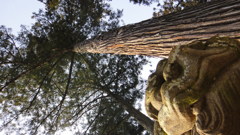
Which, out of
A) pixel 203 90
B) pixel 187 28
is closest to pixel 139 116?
pixel 187 28

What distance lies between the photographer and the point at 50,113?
8.67 metres

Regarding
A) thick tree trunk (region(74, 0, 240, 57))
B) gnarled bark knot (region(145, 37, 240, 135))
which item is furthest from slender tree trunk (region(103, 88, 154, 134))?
gnarled bark knot (region(145, 37, 240, 135))

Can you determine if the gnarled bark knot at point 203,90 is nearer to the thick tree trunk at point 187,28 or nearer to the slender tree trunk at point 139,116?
the thick tree trunk at point 187,28

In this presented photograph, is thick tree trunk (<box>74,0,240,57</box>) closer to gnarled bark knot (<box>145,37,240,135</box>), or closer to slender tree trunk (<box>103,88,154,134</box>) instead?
gnarled bark knot (<box>145,37,240,135</box>)

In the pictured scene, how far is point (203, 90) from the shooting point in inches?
45.5

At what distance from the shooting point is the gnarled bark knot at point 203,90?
1.06 metres

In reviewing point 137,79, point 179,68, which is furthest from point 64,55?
point 179,68

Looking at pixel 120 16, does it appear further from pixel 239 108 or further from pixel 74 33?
pixel 239 108

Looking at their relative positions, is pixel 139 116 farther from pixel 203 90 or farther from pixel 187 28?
pixel 203 90

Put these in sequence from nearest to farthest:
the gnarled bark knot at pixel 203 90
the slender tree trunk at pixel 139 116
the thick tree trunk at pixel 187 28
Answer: the gnarled bark knot at pixel 203 90 → the thick tree trunk at pixel 187 28 → the slender tree trunk at pixel 139 116

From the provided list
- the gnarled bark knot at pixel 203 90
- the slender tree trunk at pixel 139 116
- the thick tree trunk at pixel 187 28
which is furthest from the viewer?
the slender tree trunk at pixel 139 116

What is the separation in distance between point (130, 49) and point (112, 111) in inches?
253

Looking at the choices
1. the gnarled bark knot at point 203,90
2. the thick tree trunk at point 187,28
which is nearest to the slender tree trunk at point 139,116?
the thick tree trunk at point 187,28

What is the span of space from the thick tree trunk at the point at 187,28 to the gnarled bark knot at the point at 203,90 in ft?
2.11
